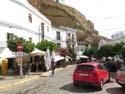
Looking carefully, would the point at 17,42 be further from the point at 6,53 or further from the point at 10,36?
the point at 10,36

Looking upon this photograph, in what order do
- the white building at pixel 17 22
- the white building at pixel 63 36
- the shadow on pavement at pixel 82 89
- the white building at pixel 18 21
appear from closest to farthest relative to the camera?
the shadow on pavement at pixel 82 89 < the white building at pixel 17 22 < the white building at pixel 18 21 < the white building at pixel 63 36

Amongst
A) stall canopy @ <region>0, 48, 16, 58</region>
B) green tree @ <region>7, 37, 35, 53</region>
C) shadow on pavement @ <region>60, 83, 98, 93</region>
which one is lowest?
shadow on pavement @ <region>60, 83, 98, 93</region>

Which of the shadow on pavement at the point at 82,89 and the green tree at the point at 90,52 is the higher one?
the green tree at the point at 90,52

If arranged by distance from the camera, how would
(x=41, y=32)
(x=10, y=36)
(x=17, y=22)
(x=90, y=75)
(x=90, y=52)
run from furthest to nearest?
(x=90, y=52)
(x=41, y=32)
(x=17, y=22)
(x=10, y=36)
(x=90, y=75)

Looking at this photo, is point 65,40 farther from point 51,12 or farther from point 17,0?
point 17,0

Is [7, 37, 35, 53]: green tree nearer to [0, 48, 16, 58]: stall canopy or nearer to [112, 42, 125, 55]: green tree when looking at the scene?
[0, 48, 16, 58]: stall canopy

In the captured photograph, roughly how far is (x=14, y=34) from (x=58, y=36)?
38.6m

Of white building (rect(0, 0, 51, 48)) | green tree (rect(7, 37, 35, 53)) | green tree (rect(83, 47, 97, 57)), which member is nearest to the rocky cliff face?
green tree (rect(83, 47, 97, 57))

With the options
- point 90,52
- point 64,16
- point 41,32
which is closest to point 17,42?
point 41,32

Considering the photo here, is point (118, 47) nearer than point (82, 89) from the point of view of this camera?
No

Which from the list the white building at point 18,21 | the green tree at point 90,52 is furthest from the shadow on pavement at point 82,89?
the green tree at point 90,52

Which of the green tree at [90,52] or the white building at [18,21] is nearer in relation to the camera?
the white building at [18,21]

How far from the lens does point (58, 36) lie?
240 ft

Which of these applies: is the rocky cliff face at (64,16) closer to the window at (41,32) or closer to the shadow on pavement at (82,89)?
the window at (41,32)
